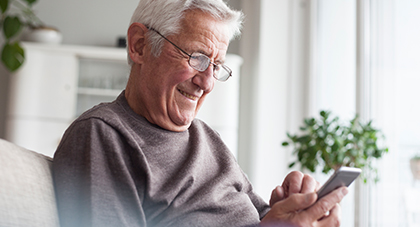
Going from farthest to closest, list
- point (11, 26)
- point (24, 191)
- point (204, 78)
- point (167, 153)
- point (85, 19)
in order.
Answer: point (85, 19)
point (11, 26)
point (204, 78)
point (167, 153)
point (24, 191)

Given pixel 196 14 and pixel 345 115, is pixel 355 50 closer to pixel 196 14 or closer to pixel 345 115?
pixel 345 115

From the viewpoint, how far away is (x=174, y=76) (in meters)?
1.15

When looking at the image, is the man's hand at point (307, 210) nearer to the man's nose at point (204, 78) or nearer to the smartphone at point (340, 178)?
the smartphone at point (340, 178)

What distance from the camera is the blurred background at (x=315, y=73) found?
2.62 meters

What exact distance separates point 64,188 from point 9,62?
334cm

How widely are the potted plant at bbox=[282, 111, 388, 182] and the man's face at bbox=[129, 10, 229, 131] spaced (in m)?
1.52

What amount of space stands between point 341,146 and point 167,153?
165 centimetres

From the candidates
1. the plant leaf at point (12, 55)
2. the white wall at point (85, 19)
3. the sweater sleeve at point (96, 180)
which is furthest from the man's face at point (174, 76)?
the white wall at point (85, 19)

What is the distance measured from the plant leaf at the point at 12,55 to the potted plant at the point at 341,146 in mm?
2660

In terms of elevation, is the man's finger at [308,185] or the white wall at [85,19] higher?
the white wall at [85,19]

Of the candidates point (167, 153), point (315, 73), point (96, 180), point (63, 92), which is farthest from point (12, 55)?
point (96, 180)

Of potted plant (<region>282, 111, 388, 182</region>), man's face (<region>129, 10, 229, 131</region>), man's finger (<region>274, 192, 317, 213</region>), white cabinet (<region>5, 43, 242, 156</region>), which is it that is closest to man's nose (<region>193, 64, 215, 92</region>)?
man's face (<region>129, 10, 229, 131</region>)

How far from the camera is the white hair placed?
3.72ft

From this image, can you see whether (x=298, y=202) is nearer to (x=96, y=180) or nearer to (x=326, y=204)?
(x=326, y=204)
